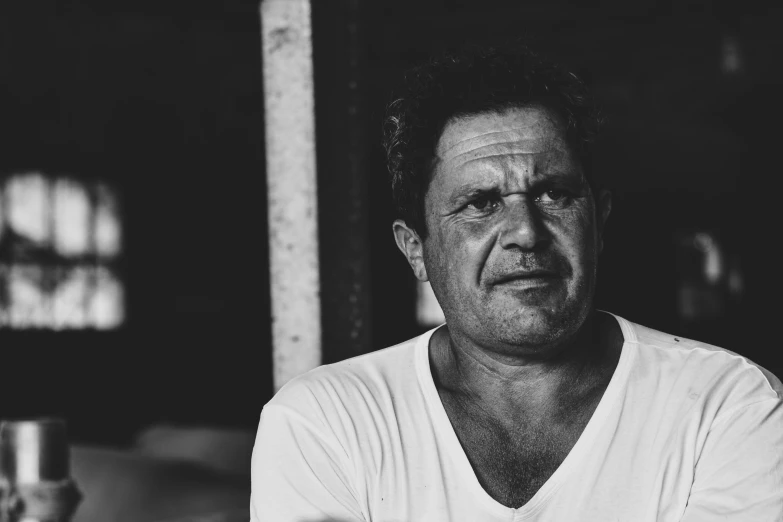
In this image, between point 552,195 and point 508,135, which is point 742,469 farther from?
point 508,135

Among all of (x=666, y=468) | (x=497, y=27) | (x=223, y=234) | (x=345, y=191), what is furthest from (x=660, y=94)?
(x=666, y=468)

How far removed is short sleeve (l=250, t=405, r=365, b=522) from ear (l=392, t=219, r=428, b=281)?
490 mm

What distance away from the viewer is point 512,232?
1646 mm

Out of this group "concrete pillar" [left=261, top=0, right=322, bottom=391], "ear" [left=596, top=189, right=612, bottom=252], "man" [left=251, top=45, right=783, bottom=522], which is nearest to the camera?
"man" [left=251, top=45, right=783, bottom=522]

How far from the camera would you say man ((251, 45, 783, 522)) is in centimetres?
150

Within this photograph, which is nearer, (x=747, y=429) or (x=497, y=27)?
(x=747, y=429)

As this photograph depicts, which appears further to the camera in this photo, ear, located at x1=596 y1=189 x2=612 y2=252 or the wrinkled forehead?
ear, located at x1=596 y1=189 x2=612 y2=252

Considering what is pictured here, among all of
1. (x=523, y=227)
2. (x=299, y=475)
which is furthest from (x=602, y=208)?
(x=299, y=475)

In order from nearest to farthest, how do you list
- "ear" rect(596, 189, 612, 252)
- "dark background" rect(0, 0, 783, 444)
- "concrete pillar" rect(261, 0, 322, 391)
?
"ear" rect(596, 189, 612, 252) → "concrete pillar" rect(261, 0, 322, 391) → "dark background" rect(0, 0, 783, 444)

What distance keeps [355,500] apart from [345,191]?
957mm

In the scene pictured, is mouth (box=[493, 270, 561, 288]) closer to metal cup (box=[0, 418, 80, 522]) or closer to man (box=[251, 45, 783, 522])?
man (box=[251, 45, 783, 522])

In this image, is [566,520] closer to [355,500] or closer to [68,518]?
[355,500]

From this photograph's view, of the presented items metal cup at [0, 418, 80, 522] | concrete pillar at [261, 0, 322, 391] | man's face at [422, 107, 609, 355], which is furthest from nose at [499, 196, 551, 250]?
metal cup at [0, 418, 80, 522]

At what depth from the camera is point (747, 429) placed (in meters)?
1.46
